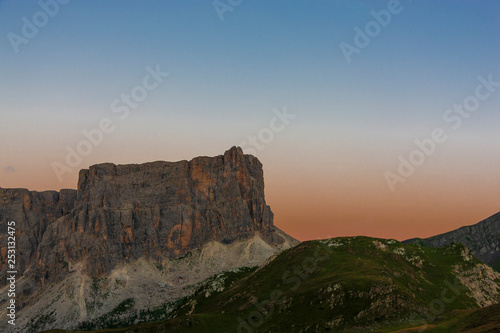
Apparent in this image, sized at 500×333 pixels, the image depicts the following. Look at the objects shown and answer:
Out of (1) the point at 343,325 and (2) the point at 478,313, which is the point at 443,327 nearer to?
(2) the point at 478,313

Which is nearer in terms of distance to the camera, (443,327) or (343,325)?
(443,327)

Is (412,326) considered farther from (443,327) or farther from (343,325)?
(343,325)

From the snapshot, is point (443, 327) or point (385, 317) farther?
point (385, 317)

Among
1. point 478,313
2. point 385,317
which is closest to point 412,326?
point 385,317

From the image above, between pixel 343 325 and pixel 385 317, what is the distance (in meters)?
15.3

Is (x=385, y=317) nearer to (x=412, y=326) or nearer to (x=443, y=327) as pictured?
(x=412, y=326)

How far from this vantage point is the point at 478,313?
190 meters

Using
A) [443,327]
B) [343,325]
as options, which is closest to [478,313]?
[443,327]

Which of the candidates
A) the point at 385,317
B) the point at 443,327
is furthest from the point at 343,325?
the point at 443,327

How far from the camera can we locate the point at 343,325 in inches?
7844

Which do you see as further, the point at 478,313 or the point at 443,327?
the point at 478,313

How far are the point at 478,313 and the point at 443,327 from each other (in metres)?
20.5

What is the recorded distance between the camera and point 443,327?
178125 mm

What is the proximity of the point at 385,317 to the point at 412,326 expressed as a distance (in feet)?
38.6
